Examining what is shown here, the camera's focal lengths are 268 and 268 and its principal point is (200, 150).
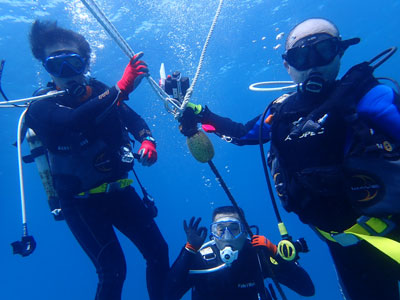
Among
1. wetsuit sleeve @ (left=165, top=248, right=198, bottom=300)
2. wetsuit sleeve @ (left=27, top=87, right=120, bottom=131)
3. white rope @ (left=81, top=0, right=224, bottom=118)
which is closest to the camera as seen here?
white rope @ (left=81, top=0, right=224, bottom=118)

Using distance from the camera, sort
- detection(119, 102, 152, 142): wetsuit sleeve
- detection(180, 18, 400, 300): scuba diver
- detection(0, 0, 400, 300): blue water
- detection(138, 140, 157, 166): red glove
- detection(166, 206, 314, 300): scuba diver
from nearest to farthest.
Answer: detection(180, 18, 400, 300): scuba diver
detection(138, 140, 157, 166): red glove
detection(166, 206, 314, 300): scuba diver
detection(119, 102, 152, 142): wetsuit sleeve
detection(0, 0, 400, 300): blue water

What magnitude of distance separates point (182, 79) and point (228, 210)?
265cm

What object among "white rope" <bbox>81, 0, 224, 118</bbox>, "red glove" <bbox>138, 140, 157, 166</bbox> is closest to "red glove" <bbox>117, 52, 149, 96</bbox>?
"white rope" <bbox>81, 0, 224, 118</bbox>

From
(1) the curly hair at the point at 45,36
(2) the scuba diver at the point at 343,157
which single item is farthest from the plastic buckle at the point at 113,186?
(2) the scuba diver at the point at 343,157

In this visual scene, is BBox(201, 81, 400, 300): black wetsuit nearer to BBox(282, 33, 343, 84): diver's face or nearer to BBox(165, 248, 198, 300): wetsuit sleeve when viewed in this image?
BBox(282, 33, 343, 84): diver's face

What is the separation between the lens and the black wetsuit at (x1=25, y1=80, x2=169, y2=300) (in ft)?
10.6

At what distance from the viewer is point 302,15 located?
806 inches

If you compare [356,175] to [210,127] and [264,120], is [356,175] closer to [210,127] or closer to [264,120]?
[264,120]

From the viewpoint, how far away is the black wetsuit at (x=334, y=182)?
2195mm

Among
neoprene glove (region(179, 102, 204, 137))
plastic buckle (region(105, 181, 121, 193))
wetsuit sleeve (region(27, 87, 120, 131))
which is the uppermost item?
wetsuit sleeve (region(27, 87, 120, 131))

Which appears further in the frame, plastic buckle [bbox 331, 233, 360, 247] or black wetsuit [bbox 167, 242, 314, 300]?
black wetsuit [bbox 167, 242, 314, 300]

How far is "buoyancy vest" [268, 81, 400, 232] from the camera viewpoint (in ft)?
6.68

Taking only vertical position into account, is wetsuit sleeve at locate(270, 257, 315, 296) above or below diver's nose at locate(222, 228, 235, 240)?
below

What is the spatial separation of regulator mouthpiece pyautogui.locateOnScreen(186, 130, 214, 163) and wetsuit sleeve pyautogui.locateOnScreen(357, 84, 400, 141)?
5.21ft
